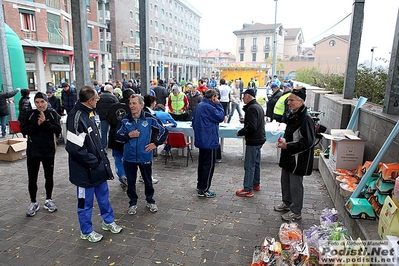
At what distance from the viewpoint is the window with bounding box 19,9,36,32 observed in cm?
2078

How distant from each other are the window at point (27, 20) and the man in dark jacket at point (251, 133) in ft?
74.0

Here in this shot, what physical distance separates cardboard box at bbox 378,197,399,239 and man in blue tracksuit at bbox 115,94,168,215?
2.85m

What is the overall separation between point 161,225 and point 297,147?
2169 mm

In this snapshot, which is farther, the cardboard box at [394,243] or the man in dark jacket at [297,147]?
the man in dark jacket at [297,147]

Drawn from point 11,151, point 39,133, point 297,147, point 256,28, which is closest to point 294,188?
point 297,147

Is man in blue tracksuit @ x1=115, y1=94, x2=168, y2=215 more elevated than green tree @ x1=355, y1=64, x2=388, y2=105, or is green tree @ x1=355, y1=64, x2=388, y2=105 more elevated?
green tree @ x1=355, y1=64, x2=388, y2=105

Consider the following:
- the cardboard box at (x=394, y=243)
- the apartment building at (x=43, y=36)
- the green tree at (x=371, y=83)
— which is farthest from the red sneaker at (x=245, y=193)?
the apartment building at (x=43, y=36)

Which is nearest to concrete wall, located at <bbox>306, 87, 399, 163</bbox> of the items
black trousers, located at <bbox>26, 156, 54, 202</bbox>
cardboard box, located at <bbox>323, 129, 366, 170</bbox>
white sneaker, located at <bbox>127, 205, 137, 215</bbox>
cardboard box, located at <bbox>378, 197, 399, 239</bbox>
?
cardboard box, located at <bbox>323, 129, 366, 170</bbox>

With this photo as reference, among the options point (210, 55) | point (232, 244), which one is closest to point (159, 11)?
point (210, 55)

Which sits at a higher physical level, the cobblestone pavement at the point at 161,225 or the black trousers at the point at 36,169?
the black trousers at the point at 36,169

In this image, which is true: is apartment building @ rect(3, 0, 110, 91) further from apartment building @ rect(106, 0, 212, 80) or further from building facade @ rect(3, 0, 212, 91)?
apartment building @ rect(106, 0, 212, 80)

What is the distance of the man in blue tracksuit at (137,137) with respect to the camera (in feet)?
13.0

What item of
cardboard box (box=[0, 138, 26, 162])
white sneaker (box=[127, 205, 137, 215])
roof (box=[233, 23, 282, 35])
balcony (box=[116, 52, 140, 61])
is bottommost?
white sneaker (box=[127, 205, 137, 215])

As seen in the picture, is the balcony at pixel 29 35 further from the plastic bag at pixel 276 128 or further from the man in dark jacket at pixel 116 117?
the plastic bag at pixel 276 128
